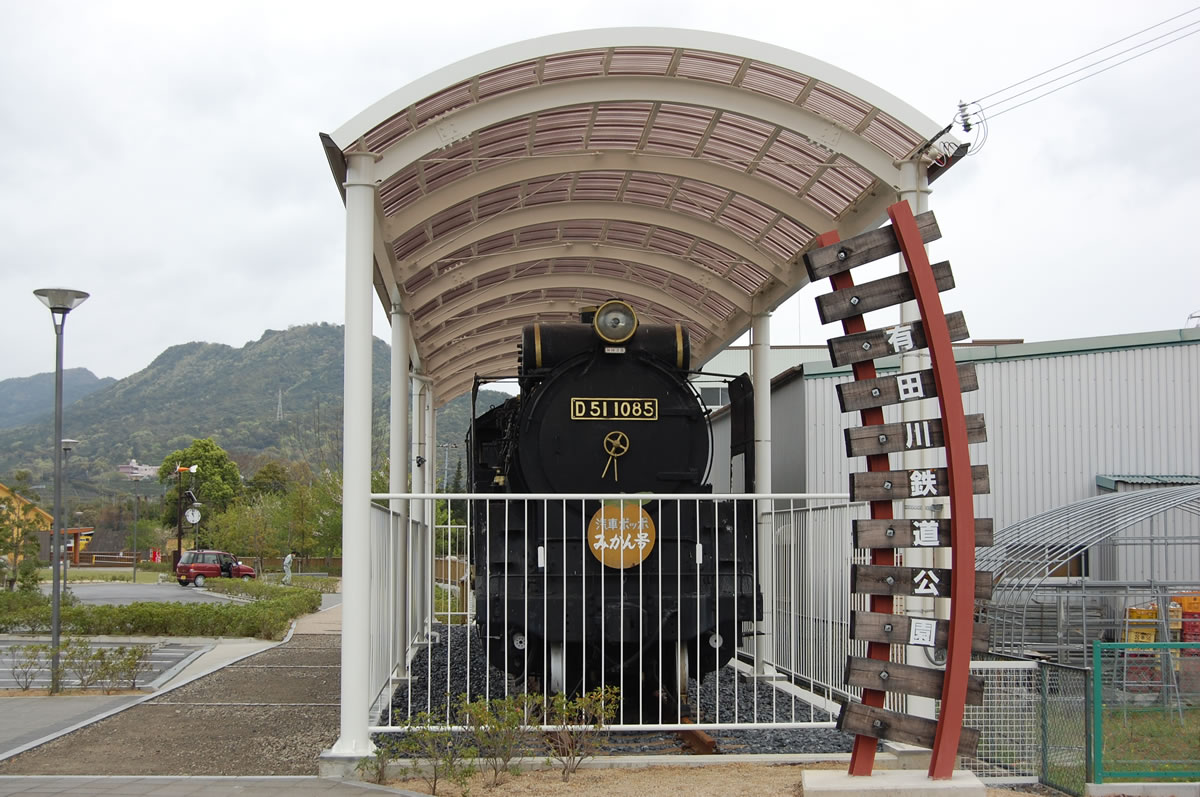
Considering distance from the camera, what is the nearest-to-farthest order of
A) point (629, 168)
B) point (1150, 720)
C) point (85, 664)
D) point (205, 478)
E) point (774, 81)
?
point (774, 81)
point (1150, 720)
point (629, 168)
point (85, 664)
point (205, 478)

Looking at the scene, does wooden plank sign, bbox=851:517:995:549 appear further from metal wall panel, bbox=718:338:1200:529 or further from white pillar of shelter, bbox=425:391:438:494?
white pillar of shelter, bbox=425:391:438:494

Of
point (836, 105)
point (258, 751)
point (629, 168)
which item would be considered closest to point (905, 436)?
point (836, 105)

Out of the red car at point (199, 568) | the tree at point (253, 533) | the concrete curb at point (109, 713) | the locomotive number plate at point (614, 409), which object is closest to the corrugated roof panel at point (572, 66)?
the locomotive number plate at point (614, 409)

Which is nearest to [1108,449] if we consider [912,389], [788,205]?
[788,205]

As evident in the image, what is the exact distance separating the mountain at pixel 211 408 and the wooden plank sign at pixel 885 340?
358 feet

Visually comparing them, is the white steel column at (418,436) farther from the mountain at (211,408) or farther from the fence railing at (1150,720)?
the mountain at (211,408)

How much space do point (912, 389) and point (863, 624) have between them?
1.49 m

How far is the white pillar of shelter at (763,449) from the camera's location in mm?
11422

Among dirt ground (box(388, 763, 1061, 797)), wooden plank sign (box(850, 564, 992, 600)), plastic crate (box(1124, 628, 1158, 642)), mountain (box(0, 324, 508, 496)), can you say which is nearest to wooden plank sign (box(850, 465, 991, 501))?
wooden plank sign (box(850, 564, 992, 600))

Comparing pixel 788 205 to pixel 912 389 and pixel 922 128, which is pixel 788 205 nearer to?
A: pixel 922 128

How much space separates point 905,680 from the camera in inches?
256

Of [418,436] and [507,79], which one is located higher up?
[507,79]

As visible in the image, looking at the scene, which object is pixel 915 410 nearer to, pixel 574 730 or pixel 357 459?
pixel 574 730

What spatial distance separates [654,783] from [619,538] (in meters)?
2.05
